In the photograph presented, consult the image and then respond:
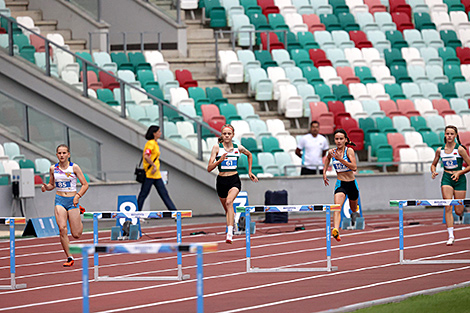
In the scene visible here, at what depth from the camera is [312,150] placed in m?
20.3

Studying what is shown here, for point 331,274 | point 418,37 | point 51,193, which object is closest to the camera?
point 331,274

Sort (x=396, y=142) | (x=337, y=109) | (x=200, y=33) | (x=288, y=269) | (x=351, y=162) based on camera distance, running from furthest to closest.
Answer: (x=200, y=33) → (x=337, y=109) → (x=396, y=142) → (x=351, y=162) → (x=288, y=269)

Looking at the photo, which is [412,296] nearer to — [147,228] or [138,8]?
[147,228]

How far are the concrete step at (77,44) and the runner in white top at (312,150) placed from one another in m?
7.99

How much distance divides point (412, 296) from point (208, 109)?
14.4 m

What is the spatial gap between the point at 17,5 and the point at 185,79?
5985 mm

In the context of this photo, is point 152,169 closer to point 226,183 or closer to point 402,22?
point 226,183

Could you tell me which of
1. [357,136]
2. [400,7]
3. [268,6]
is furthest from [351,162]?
[400,7]

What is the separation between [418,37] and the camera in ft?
95.7

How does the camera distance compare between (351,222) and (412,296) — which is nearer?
(412,296)

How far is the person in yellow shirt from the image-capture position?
17.1 metres

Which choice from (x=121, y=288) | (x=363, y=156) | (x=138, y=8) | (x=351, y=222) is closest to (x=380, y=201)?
(x=363, y=156)

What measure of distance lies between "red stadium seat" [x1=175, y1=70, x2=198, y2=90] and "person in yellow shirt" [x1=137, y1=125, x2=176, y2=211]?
693 centimetres

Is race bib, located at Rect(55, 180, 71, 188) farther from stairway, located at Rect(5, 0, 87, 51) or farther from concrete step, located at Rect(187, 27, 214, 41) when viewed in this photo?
concrete step, located at Rect(187, 27, 214, 41)
